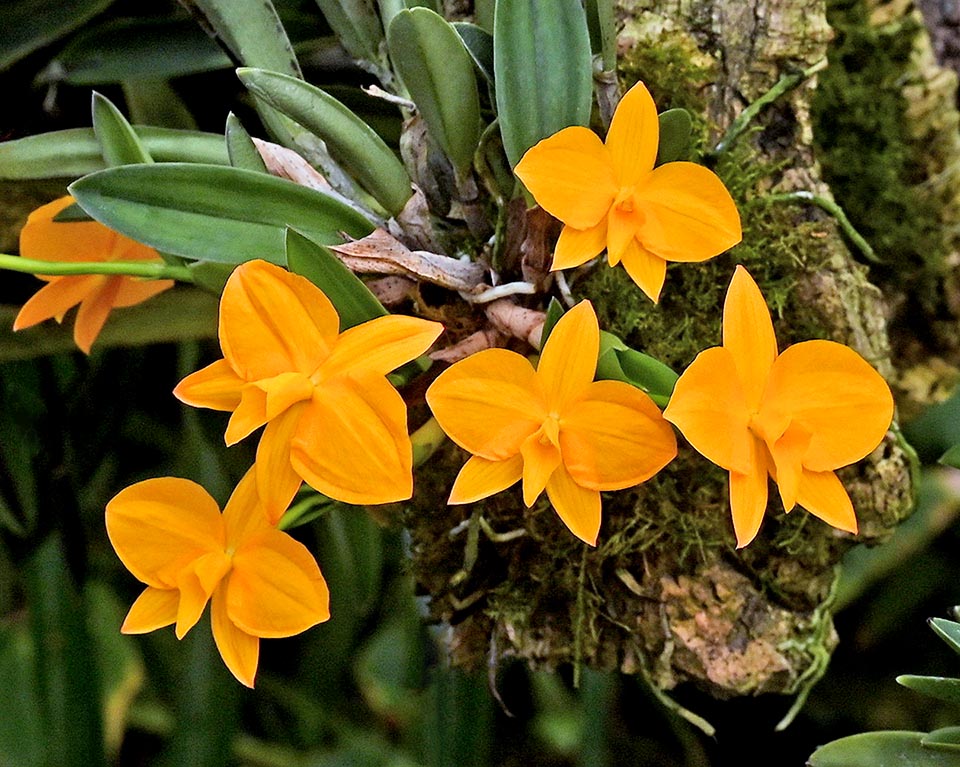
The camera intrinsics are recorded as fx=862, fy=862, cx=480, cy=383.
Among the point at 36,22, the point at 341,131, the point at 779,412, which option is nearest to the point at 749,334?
the point at 779,412

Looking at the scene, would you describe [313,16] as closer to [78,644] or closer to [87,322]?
[87,322]

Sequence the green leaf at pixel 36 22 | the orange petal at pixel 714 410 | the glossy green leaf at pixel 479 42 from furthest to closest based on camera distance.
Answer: the green leaf at pixel 36 22, the glossy green leaf at pixel 479 42, the orange petal at pixel 714 410

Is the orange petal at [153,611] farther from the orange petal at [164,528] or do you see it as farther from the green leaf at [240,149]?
the green leaf at [240,149]

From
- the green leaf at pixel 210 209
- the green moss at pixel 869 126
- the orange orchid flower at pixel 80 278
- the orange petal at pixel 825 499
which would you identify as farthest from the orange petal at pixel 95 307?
the green moss at pixel 869 126

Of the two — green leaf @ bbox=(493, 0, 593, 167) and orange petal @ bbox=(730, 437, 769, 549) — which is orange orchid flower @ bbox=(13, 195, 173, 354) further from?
orange petal @ bbox=(730, 437, 769, 549)

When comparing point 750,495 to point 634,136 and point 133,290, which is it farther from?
point 133,290

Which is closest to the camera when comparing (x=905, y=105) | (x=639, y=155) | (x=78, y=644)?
(x=639, y=155)

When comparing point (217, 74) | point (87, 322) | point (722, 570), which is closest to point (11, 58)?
point (217, 74)
